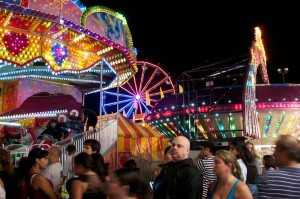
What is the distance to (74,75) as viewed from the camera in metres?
17.4

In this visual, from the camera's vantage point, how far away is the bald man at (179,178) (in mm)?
4730

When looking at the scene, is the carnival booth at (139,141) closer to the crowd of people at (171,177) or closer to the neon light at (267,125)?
the neon light at (267,125)

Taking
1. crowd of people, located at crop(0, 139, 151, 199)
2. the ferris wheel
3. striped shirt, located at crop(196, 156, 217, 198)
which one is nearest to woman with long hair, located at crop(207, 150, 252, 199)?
crowd of people, located at crop(0, 139, 151, 199)

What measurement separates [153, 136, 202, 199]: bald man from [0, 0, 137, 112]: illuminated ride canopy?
6285 millimetres

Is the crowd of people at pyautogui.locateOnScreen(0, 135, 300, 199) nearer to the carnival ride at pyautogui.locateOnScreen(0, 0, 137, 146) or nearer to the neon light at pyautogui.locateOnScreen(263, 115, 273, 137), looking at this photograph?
the carnival ride at pyautogui.locateOnScreen(0, 0, 137, 146)

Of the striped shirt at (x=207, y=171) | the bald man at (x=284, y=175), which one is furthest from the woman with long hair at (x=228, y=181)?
the striped shirt at (x=207, y=171)

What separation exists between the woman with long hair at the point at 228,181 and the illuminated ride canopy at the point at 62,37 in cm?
686

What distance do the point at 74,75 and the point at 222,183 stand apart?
13602mm

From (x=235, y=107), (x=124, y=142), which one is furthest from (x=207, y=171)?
(x=124, y=142)

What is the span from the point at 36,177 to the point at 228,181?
93.7 inches

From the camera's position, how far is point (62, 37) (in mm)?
12203

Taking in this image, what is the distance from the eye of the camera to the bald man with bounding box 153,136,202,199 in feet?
15.5

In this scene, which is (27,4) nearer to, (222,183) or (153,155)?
(222,183)

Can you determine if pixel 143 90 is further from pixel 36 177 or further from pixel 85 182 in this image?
pixel 85 182
